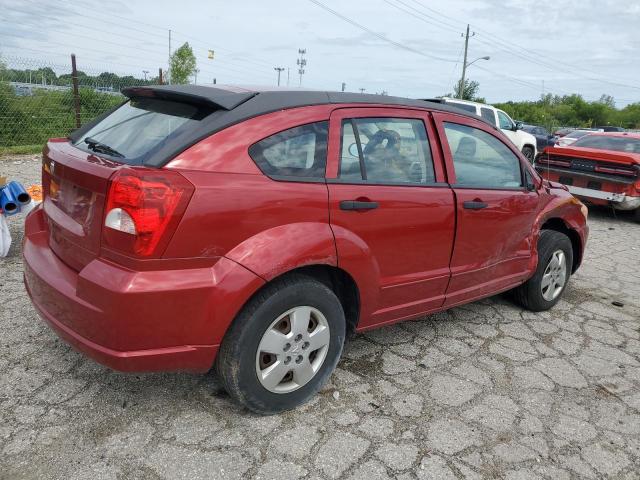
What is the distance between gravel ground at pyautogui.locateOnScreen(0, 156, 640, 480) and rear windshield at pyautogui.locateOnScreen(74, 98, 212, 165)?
124 centimetres

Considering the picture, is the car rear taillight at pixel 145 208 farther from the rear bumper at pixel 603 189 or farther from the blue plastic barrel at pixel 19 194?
the rear bumper at pixel 603 189

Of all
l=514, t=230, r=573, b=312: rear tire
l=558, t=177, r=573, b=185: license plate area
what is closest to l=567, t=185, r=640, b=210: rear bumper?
l=558, t=177, r=573, b=185: license plate area

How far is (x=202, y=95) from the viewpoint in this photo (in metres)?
2.47

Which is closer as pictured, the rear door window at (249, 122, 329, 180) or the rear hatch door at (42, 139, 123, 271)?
the rear hatch door at (42, 139, 123, 271)

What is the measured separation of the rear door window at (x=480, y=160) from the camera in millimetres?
3288

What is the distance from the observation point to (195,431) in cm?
246

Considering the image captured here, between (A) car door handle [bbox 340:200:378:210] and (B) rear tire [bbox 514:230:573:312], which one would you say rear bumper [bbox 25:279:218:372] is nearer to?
(A) car door handle [bbox 340:200:378:210]

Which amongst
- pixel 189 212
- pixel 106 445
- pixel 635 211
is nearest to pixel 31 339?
pixel 106 445

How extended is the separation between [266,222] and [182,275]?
0.44m

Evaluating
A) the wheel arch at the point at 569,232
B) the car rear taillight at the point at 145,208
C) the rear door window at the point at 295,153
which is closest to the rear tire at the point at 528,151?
the wheel arch at the point at 569,232

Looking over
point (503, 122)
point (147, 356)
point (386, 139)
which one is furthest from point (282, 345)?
point (503, 122)

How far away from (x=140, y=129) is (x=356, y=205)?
112cm

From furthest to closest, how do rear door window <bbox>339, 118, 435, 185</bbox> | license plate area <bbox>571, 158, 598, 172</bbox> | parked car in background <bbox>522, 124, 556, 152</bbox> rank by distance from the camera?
parked car in background <bbox>522, 124, 556, 152</bbox>, license plate area <bbox>571, 158, 598, 172</bbox>, rear door window <bbox>339, 118, 435, 185</bbox>

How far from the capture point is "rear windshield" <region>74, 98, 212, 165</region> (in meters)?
2.33
